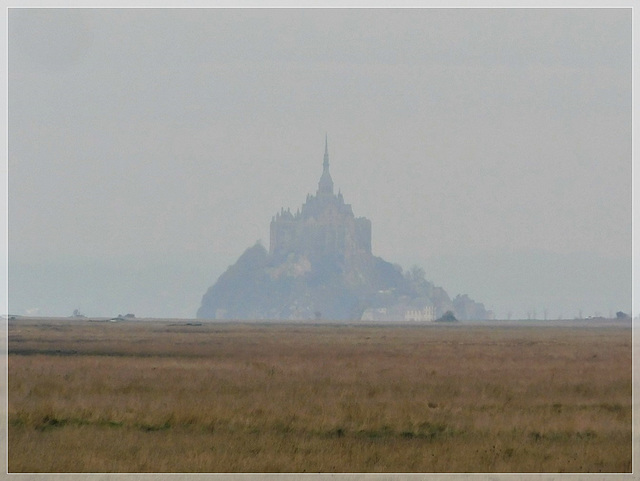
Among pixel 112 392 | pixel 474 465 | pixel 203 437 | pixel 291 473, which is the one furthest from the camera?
pixel 112 392

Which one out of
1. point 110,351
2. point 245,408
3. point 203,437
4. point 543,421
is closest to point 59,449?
point 203,437

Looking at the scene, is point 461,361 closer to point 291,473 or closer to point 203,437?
point 203,437

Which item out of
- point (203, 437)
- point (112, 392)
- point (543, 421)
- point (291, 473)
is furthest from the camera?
point (112, 392)

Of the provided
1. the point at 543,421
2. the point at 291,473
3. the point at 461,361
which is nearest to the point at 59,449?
the point at 291,473

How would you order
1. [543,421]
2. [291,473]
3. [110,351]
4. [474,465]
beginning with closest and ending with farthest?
1. [291,473]
2. [474,465]
3. [543,421]
4. [110,351]

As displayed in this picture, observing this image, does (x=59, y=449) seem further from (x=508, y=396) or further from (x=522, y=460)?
(x=508, y=396)

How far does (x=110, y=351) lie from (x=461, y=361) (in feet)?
75.5

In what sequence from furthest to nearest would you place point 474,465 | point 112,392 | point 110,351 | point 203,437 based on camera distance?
point 110,351 < point 112,392 < point 203,437 < point 474,465

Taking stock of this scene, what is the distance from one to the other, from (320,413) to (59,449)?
8142 millimetres

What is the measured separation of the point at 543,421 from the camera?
2812cm

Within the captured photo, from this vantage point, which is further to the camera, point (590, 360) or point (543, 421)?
point (590, 360)

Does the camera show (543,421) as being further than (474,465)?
Yes

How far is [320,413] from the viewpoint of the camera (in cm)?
2852

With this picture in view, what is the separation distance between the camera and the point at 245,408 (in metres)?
29.4
